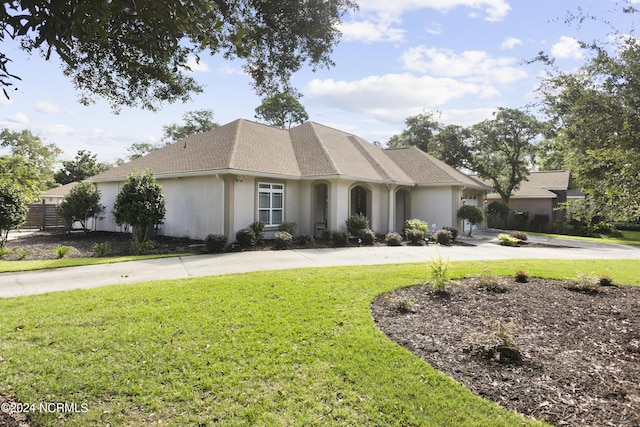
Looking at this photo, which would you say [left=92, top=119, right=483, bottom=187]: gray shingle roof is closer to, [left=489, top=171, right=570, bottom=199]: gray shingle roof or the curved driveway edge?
the curved driveway edge

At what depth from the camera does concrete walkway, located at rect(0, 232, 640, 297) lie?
26.8 ft

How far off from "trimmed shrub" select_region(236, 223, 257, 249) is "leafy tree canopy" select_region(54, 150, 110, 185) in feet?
93.0

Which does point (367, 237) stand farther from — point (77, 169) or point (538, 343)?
point (77, 169)

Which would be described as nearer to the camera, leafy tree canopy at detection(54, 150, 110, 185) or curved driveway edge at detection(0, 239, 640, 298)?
curved driveway edge at detection(0, 239, 640, 298)

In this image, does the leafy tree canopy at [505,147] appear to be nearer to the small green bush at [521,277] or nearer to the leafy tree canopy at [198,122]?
the small green bush at [521,277]

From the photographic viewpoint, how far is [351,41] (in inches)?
301

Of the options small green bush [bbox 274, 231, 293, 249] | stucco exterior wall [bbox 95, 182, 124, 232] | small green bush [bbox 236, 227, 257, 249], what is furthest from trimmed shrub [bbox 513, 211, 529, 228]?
stucco exterior wall [bbox 95, 182, 124, 232]

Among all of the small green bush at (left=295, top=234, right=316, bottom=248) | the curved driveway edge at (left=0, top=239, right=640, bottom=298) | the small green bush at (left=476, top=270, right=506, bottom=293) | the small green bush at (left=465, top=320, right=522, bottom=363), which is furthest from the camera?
the small green bush at (left=295, top=234, right=316, bottom=248)

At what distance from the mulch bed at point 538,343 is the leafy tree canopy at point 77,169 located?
37557 mm

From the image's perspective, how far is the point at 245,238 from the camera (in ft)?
47.4

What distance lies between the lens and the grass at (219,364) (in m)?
3.50

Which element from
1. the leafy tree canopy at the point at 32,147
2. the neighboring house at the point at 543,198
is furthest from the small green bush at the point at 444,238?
the leafy tree canopy at the point at 32,147

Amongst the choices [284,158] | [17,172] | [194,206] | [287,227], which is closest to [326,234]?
[287,227]

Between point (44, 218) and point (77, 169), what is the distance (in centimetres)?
1457
